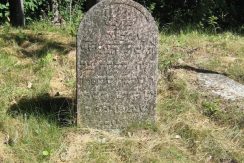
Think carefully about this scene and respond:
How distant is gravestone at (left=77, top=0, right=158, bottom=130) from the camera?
502cm

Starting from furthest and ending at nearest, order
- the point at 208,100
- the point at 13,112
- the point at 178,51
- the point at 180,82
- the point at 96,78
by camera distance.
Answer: the point at 178,51
the point at 180,82
the point at 208,100
the point at 13,112
the point at 96,78

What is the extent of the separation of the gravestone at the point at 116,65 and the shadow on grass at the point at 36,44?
7.37 feet

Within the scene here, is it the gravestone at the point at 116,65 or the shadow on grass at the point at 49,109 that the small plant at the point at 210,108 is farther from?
the shadow on grass at the point at 49,109

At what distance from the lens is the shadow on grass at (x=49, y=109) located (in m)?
5.35

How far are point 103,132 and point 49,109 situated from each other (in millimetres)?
792

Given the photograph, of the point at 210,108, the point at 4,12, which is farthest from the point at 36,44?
the point at 4,12

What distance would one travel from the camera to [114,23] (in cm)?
504

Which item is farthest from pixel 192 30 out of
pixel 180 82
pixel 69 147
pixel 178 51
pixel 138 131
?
pixel 69 147

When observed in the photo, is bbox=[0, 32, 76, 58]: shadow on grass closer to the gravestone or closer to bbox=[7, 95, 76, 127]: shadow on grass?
bbox=[7, 95, 76, 127]: shadow on grass

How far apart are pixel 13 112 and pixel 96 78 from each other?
1.06m

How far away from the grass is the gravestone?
0.18m

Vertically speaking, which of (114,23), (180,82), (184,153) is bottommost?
(184,153)

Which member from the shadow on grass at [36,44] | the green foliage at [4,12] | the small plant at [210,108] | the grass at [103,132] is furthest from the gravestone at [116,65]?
the green foliage at [4,12]

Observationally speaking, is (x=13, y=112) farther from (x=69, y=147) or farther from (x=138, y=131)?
(x=138, y=131)
